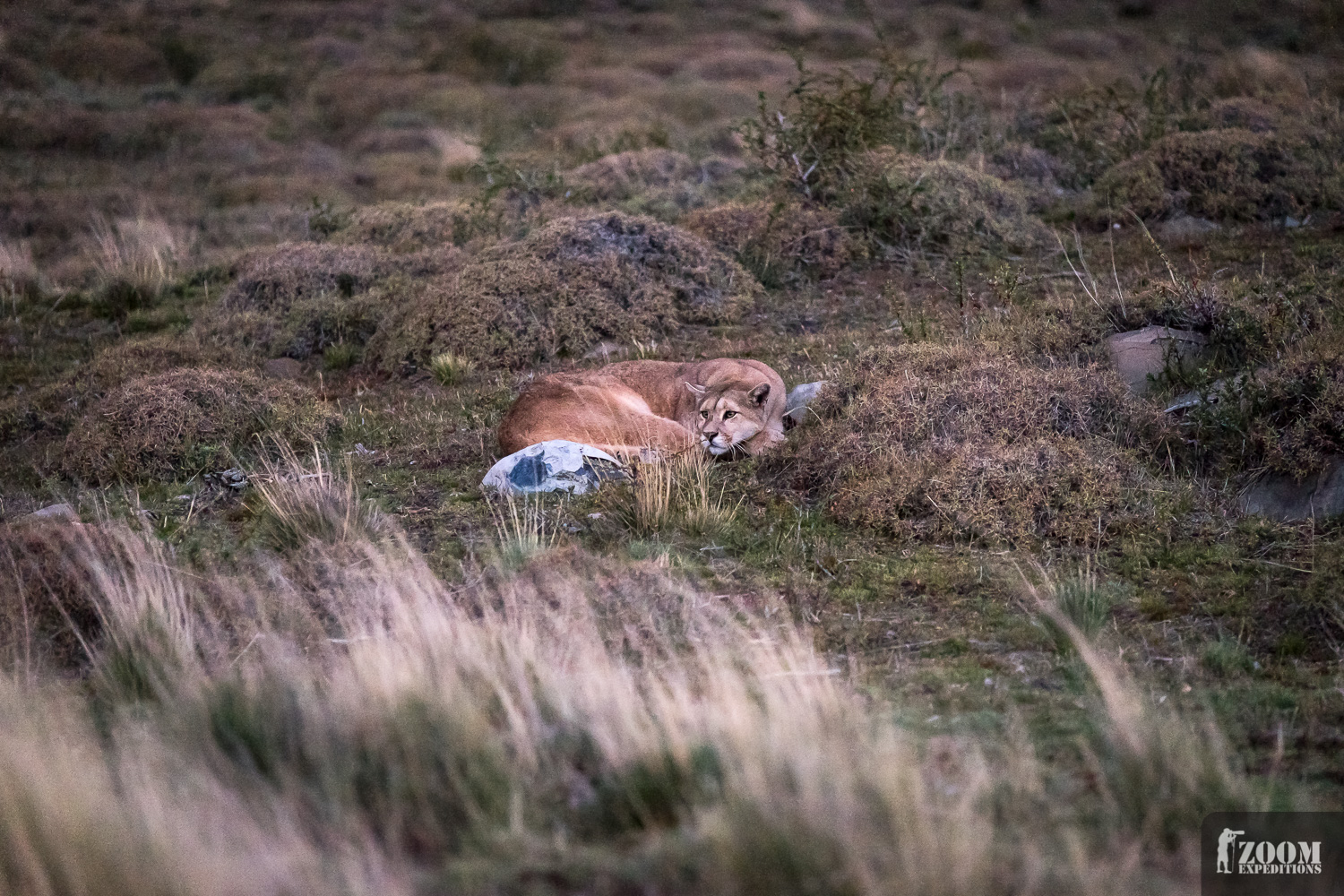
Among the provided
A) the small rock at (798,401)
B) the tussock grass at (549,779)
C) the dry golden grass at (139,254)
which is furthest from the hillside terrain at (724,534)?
the small rock at (798,401)

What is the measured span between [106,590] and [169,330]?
799cm

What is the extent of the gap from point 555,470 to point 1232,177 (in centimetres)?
847

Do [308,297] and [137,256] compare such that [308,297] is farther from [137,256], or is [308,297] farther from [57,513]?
[57,513]

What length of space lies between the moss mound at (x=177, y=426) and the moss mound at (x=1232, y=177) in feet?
28.0

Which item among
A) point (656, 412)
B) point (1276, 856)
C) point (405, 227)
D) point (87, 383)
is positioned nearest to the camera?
point (1276, 856)

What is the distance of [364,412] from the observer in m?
8.50

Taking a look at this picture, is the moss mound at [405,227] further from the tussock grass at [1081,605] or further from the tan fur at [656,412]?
the tussock grass at [1081,605]

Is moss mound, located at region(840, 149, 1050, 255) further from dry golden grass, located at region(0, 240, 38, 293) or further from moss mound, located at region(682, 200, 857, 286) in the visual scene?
dry golden grass, located at region(0, 240, 38, 293)

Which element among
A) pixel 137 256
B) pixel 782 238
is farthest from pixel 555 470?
pixel 137 256

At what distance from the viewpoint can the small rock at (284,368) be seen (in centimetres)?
1016

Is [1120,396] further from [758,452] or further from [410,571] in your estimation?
[410,571]

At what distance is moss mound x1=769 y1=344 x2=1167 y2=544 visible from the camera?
5.55m

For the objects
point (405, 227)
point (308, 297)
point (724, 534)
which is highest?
point (405, 227)

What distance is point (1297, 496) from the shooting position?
A: 218 inches
